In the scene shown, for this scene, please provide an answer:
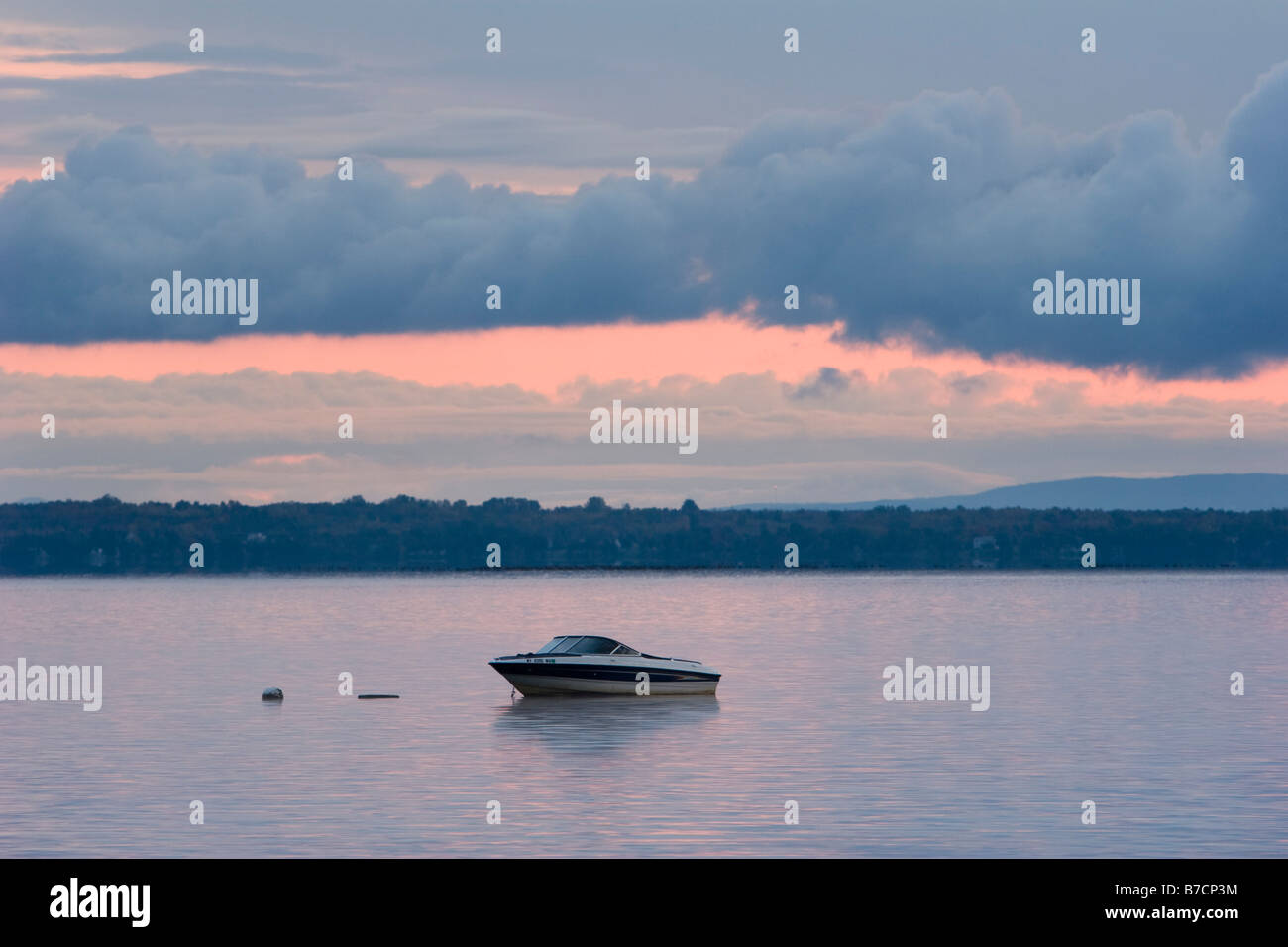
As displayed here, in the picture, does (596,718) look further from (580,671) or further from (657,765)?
(657,765)

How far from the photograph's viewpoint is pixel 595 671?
73750 mm

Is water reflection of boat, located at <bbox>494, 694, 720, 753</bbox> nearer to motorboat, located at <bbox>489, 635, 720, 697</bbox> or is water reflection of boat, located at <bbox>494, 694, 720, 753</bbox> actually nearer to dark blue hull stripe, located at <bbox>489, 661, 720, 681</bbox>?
motorboat, located at <bbox>489, 635, 720, 697</bbox>

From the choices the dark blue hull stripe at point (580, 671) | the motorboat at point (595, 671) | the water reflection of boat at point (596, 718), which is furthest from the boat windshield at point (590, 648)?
the water reflection of boat at point (596, 718)

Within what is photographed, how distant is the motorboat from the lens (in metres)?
73.6

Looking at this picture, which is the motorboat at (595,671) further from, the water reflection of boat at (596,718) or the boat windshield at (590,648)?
the water reflection of boat at (596,718)

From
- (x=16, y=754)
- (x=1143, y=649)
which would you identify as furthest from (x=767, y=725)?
(x=1143, y=649)

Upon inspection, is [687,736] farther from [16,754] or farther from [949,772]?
[16,754]

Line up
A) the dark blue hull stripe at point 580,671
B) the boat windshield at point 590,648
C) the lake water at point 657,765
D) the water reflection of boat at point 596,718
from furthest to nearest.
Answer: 1. the boat windshield at point 590,648
2. the dark blue hull stripe at point 580,671
3. the water reflection of boat at point 596,718
4. the lake water at point 657,765

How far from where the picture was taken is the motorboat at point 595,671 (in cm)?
7362

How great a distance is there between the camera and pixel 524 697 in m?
76.2

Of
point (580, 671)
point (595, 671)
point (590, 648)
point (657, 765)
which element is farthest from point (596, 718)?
point (657, 765)

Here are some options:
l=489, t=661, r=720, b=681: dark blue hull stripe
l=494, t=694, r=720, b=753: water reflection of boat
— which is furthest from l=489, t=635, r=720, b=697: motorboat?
l=494, t=694, r=720, b=753: water reflection of boat

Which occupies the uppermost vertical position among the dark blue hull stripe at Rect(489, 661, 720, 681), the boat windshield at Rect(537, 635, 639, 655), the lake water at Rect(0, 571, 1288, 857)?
the boat windshield at Rect(537, 635, 639, 655)
